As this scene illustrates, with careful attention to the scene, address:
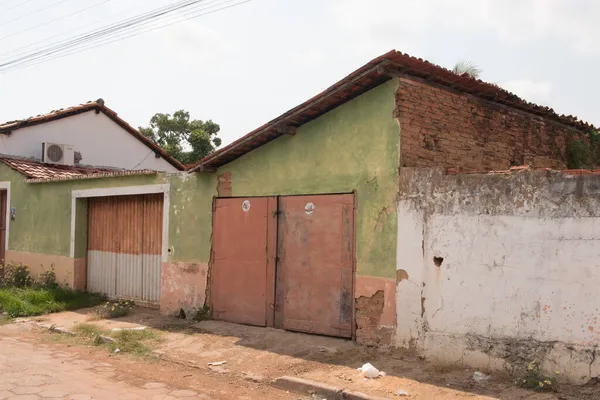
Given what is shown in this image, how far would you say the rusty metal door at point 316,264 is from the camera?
747 centimetres

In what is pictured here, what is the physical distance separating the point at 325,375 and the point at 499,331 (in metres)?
2.04

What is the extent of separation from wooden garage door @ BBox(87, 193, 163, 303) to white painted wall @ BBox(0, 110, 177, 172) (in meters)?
4.61

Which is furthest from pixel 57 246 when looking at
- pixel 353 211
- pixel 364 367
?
pixel 364 367

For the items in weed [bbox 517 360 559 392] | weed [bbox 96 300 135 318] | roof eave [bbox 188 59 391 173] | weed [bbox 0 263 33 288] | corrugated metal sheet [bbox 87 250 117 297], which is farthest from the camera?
weed [bbox 0 263 33 288]

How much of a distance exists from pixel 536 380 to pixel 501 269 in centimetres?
121

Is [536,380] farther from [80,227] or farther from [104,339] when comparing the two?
[80,227]

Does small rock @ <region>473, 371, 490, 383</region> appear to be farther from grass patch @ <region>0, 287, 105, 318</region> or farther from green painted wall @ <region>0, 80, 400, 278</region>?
grass patch @ <region>0, 287, 105, 318</region>

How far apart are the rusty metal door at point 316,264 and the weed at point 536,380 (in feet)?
7.97

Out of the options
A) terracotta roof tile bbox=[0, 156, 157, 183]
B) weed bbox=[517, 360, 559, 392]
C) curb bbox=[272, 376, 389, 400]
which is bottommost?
curb bbox=[272, 376, 389, 400]

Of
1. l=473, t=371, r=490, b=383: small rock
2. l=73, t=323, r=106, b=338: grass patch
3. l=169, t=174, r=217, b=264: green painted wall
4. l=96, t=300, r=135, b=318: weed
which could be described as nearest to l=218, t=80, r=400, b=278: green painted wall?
l=169, t=174, r=217, b=264: green painted wall

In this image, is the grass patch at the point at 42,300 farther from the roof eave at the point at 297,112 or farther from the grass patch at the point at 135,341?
the roof eave at the point at 297,112

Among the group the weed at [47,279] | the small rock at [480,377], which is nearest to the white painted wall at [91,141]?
the weed at [47,279]

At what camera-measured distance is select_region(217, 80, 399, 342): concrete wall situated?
275 inches

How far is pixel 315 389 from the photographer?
5.85 meters
